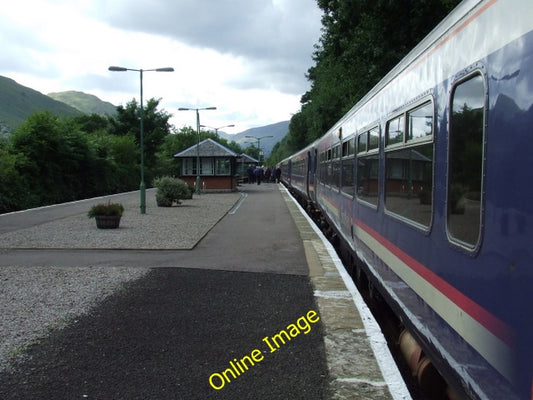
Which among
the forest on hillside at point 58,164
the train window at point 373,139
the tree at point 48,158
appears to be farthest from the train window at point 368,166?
the tree at point 48,158

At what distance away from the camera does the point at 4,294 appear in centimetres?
674

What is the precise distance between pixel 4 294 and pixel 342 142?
6.13m

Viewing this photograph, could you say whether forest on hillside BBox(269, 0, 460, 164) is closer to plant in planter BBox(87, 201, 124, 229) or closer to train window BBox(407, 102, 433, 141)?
plant in planter BBox(87, 201, 124, 229)

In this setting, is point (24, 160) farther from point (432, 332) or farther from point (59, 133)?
point (432, 332)

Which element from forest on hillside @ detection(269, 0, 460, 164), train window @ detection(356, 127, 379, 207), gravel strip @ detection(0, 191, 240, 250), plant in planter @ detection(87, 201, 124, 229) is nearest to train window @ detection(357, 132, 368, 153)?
train window @ detection(356, 127, 379, 207)

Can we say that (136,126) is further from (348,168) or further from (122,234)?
(348,168)

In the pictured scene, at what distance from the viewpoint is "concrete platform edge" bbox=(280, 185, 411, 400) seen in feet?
12.2

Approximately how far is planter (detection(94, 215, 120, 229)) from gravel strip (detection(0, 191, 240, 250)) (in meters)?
0.20

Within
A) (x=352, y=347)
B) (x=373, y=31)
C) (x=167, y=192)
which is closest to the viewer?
(x=352, y=347)

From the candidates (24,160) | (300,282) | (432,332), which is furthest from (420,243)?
(24,160)

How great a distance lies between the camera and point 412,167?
414 centimetres

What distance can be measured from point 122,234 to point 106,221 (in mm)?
1302

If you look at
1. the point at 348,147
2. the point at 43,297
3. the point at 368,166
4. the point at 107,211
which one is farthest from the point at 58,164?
the point at 368,166

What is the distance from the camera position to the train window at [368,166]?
5.89m
